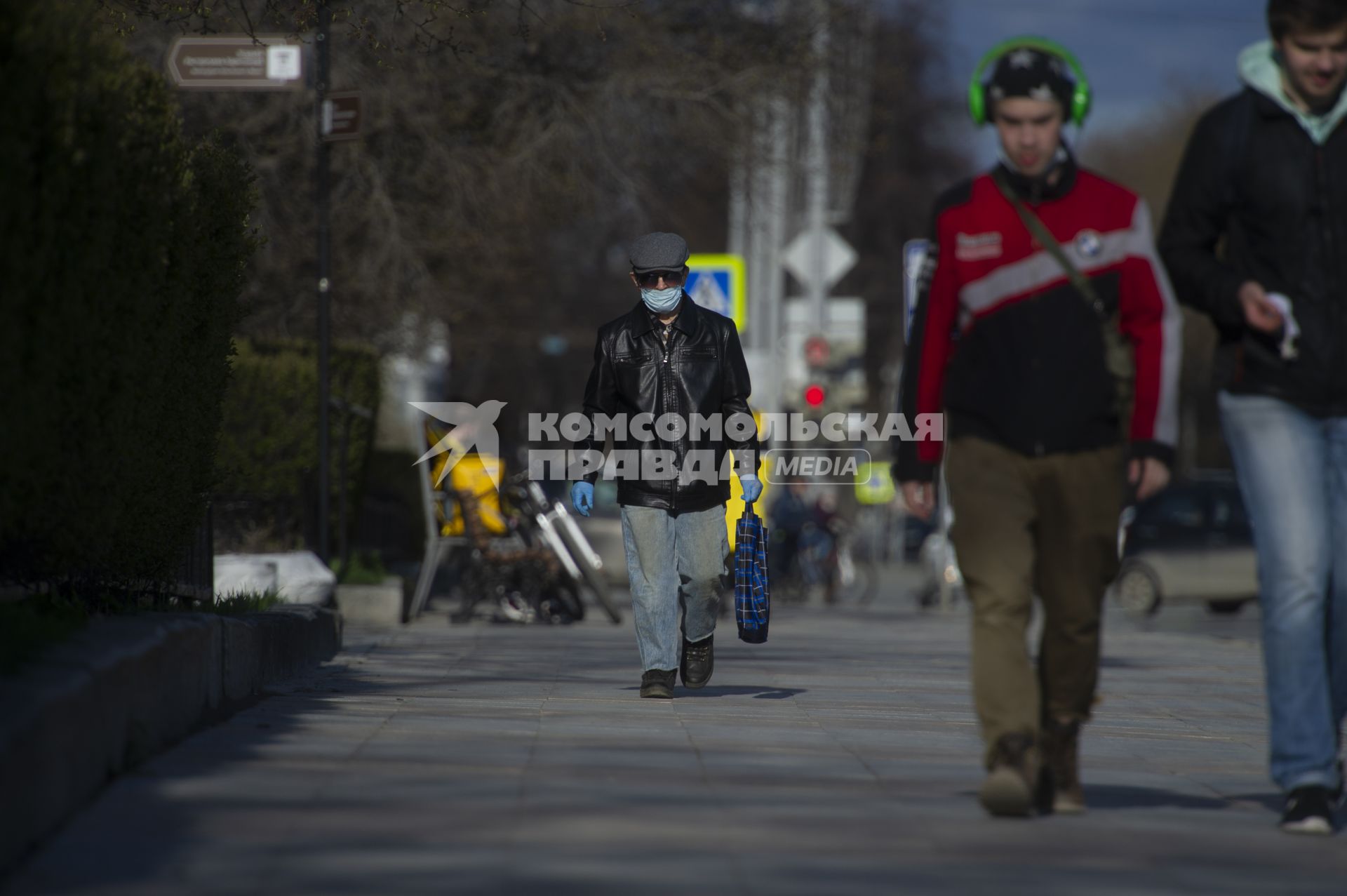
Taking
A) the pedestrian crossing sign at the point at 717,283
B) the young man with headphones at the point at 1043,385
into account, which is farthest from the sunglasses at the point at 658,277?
the pedestrian crossing sign at the point at 717,283

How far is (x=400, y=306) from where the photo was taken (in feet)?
67.5

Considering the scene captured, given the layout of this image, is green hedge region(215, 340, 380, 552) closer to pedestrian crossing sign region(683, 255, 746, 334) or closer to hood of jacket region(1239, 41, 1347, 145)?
pedestrian crossing sign region(683, 255, 746, 334)

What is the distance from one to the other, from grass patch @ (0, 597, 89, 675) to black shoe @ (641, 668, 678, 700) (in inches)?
119

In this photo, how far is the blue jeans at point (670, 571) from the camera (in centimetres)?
891

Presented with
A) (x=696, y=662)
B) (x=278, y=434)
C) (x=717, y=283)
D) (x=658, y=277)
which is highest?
(x=717, y=283)

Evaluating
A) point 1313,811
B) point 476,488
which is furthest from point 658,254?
point 476,488

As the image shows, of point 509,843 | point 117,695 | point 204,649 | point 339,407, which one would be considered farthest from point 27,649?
point 339,407

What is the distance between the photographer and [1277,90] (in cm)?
546

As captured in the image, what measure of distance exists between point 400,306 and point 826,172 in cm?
471

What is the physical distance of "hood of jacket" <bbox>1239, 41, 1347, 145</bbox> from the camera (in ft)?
17.8

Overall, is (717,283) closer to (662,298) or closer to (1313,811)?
(662,298)

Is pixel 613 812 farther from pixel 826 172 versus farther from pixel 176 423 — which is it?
pixel 826 172

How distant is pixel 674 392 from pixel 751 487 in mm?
556

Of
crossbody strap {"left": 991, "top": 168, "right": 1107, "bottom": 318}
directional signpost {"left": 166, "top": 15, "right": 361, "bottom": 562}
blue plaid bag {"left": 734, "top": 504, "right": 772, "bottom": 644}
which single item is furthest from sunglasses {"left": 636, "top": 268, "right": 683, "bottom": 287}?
crossbody strap {"left": 991, "top": 168, "right": 1107, "bottom": 318}
